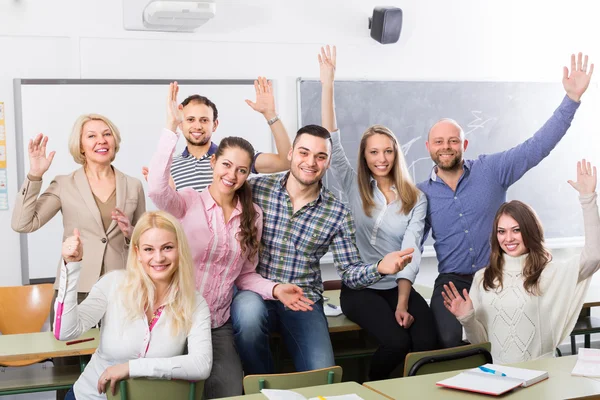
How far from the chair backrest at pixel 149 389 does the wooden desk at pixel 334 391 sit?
375 millimetres

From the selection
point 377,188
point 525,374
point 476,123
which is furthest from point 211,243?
point 476,123

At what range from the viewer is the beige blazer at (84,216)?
11.0ft

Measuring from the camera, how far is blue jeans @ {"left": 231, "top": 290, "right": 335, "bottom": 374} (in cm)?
302

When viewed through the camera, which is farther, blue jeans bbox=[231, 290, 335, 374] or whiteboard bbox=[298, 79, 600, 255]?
whiteboard bbox=[298, 79, 600, 255]

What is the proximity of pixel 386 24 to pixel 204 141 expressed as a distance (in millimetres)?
2215

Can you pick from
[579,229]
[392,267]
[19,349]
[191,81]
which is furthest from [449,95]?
[19,349]

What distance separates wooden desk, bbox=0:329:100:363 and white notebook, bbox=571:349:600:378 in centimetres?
192

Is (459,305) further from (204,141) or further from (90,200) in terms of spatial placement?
(90,200)

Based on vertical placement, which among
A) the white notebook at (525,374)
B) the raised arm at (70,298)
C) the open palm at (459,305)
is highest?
the raised arm at (70,298)

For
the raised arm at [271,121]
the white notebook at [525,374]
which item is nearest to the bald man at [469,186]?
the raised arm at [271,121]

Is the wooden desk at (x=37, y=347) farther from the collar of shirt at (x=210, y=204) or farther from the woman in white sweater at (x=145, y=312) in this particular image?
the collar of shirt at (x=210, y=204)

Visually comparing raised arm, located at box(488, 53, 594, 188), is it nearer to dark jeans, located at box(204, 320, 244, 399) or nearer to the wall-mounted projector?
dark jeans, located at box(204, 320, 244, 399)

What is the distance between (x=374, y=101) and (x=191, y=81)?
56.2 inches

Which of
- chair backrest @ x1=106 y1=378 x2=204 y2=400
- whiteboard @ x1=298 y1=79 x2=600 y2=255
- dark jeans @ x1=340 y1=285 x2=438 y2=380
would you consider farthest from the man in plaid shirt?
whiteboard @ x1=298 y1=79 x2=600 y2=255
